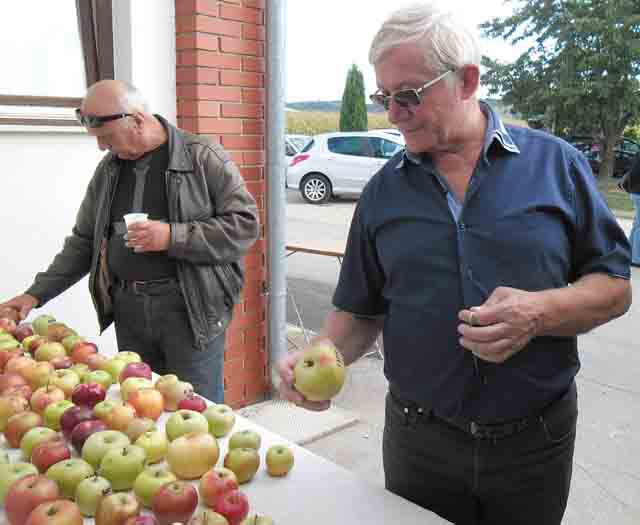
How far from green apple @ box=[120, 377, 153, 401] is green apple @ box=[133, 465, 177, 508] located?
0.50 m

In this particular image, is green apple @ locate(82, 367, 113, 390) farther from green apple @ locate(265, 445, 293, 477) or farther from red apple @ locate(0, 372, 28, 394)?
green apple @ locate(265, 445, 293, 477)

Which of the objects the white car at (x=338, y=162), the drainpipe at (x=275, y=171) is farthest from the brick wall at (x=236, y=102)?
the white car at (x=338, y=162)

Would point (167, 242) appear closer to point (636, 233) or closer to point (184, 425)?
point (184, 425)

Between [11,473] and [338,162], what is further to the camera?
[338,162]

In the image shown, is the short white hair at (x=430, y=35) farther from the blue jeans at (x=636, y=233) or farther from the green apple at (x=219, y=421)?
the blue jeans at (x=636, y=233)

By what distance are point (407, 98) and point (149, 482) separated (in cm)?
110

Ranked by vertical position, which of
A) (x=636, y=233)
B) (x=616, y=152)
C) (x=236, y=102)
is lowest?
(x=636, y=233)

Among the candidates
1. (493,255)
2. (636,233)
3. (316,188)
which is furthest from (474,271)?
(316,188)

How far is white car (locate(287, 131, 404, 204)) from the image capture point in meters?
15.1

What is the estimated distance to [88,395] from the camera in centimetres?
187

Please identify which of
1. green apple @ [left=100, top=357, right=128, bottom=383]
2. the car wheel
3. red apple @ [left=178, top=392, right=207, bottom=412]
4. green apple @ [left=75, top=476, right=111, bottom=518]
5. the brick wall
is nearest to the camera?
green apple @ [left=75, top=476, right=111, bottom=518]

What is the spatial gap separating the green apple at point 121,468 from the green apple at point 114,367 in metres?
0.65

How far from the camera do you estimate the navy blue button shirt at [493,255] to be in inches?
62.2

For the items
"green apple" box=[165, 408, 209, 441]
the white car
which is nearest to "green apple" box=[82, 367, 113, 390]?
"green apple" box=[165, 408, 209, 441]
